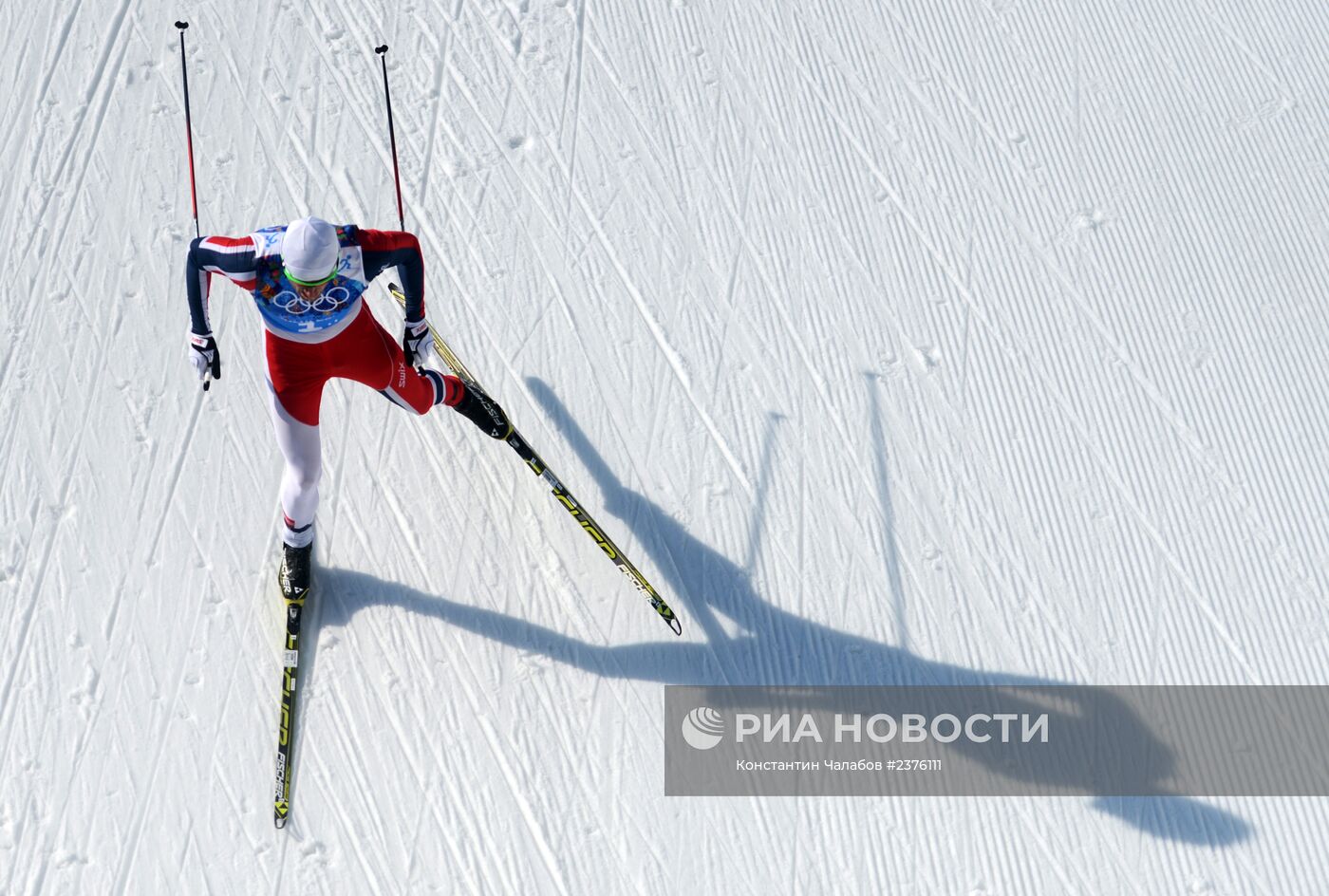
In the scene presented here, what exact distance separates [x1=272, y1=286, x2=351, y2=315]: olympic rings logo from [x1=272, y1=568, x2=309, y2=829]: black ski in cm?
117

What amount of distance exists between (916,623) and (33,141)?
14.5 ft

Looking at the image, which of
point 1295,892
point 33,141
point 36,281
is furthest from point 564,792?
point 33,141

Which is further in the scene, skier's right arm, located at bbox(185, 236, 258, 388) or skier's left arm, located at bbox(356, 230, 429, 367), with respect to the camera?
skier's left arm, located at bbox(356, 230, 429, 367)

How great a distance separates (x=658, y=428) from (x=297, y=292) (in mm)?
1721

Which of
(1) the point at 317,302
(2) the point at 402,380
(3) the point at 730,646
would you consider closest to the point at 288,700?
(2) the point at 402,380

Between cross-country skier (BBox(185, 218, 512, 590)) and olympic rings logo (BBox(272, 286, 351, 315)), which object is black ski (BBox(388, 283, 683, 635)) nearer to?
cross-country skier (BBox(185, 218, 512, 590))

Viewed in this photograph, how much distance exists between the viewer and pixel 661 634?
4.93 m

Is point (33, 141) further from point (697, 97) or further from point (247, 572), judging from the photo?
point (697, 97)

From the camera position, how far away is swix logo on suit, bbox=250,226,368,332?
4031 millimetres

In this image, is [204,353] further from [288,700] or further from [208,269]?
[288,700]

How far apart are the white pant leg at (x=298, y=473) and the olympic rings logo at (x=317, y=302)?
1.24 ft

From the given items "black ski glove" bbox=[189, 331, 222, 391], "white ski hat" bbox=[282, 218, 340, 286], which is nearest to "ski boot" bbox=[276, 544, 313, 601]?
"black ski glove" bbox=[189, 331, 222, 391]

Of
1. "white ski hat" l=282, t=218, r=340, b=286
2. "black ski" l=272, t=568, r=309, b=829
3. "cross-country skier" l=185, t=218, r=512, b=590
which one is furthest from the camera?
"black ski" l=272, t=568, r=309, b=829

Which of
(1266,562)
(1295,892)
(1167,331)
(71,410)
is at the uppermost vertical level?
(1167,331)
